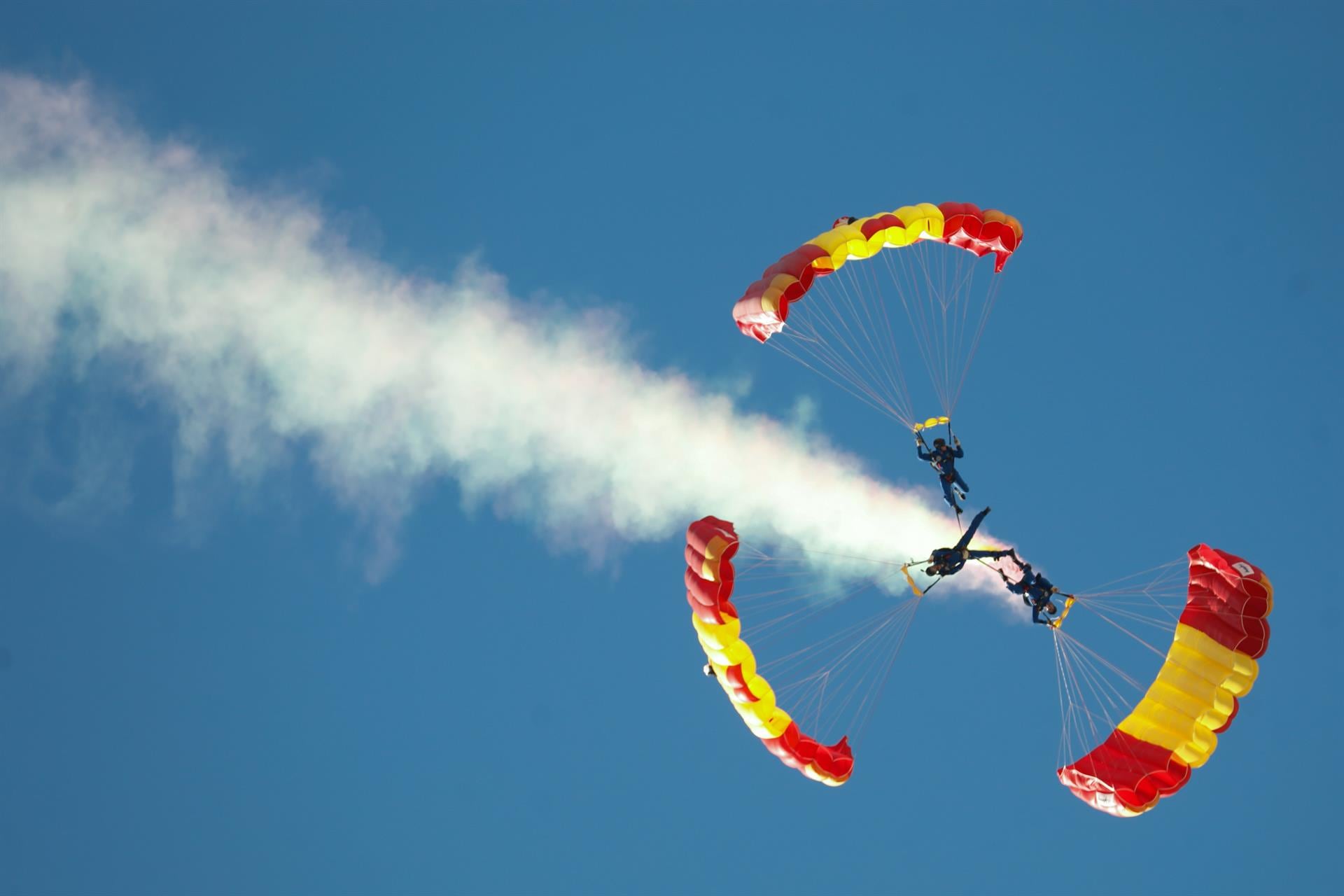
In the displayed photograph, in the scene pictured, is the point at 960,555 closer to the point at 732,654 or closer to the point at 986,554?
the point at 986,554

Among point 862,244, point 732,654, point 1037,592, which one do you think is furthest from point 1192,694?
point 862,244

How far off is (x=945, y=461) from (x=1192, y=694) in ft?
14.6

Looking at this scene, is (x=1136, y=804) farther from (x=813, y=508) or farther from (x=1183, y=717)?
(x=813, y=508)

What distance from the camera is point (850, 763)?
20297 mm

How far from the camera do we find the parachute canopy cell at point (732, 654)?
63.4ft

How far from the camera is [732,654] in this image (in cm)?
1944

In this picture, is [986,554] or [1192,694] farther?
[986,554]

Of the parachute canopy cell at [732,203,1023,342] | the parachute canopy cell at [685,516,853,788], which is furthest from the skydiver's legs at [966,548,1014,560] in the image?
the parachute canopy cell at [732,203,1023,342]

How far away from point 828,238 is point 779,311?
160cm

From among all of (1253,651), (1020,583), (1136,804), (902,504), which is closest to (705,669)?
(1020,583)

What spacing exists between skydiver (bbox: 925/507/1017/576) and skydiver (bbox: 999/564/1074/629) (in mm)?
317

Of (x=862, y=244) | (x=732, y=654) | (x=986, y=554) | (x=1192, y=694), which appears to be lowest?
(x=1192, y=694)

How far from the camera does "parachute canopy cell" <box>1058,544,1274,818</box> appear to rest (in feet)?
63.1

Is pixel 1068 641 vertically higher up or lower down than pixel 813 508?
lower down
